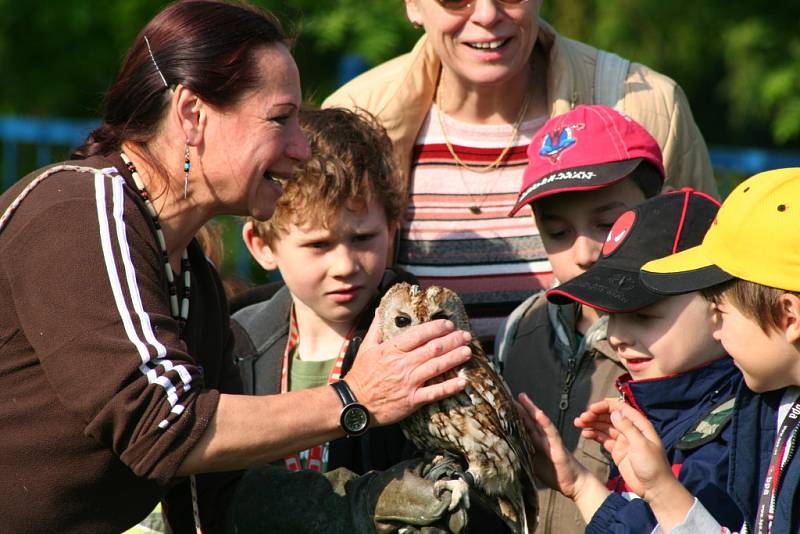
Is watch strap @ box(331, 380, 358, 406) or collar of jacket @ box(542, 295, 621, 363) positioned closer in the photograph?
watch strap @ box(331, 380, 358, 406)

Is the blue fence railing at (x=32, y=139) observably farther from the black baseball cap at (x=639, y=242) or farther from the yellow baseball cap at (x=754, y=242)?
the yellow baseball cap at (x=754, y=242)

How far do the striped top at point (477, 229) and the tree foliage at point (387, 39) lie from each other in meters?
4.15

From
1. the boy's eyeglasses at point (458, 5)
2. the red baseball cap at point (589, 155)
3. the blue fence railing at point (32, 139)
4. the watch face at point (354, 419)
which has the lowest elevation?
the blue fence railing at point (32, 139)

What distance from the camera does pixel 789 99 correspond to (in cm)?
→ 817

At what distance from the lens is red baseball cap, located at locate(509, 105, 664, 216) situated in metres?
3.18

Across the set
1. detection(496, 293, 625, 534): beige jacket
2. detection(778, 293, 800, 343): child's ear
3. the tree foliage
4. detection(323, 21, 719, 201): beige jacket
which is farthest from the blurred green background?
detection(778, 293, 800, 343): child's ear

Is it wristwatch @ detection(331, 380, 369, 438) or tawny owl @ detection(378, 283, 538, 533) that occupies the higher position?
wristwatch @ detection(331, 380, 369, 438)

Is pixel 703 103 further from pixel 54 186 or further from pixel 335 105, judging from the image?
pixel 54 186

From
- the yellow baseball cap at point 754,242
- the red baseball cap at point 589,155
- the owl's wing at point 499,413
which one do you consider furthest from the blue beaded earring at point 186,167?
the yellow baseball cap at point 754,242

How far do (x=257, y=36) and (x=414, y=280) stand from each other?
3.21ft

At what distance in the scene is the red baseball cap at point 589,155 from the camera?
318cm

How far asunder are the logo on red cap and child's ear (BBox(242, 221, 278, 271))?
3.02 ft

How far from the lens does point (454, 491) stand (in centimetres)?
264

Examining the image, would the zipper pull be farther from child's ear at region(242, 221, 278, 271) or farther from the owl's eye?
child's ear at region(242, 221, 278, 271)
